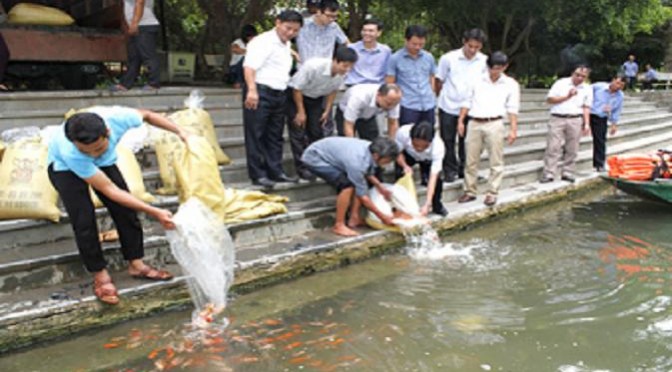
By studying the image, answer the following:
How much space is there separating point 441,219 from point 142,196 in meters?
2.70

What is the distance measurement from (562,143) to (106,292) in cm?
578

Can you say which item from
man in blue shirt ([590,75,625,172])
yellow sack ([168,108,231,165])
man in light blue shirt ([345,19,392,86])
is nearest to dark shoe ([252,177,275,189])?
yellow sack ([168,108,231,165])

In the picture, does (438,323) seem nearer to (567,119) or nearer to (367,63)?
(367,63)

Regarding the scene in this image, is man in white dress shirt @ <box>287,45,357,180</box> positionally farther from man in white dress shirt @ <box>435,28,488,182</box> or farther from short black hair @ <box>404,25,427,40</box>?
man in white dress shirt @ <box>435,28,488,182</box>

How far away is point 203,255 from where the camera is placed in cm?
351

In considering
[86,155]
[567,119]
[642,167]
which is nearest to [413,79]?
[567,119]

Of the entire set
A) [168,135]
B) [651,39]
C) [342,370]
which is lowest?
[342,370]

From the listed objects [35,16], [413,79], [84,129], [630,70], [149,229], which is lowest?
[149,229]

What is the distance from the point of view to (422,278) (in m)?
4.33

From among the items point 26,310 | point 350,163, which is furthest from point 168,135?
point 26,310

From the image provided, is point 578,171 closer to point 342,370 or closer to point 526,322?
point 526,322

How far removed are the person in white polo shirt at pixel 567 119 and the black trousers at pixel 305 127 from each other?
10.4 ft

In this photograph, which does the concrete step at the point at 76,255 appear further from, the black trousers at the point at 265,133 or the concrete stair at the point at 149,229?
the black trousers at the point at 265,133

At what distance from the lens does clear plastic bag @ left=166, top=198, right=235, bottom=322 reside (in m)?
3.44
